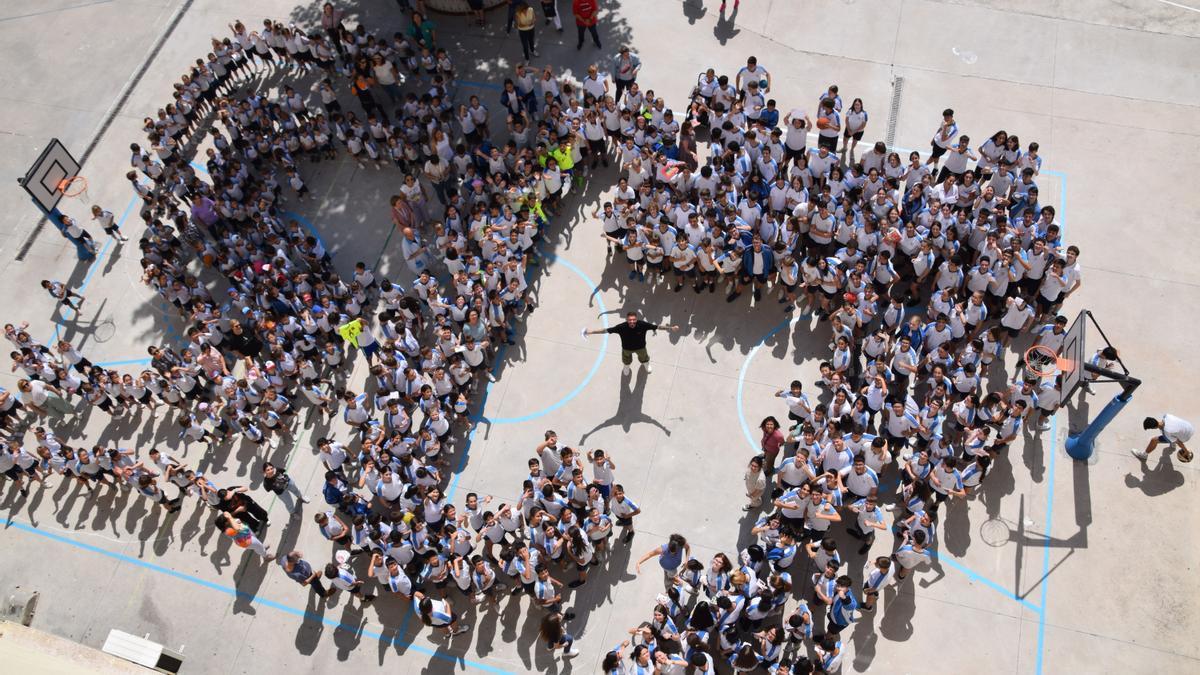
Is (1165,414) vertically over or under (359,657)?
over

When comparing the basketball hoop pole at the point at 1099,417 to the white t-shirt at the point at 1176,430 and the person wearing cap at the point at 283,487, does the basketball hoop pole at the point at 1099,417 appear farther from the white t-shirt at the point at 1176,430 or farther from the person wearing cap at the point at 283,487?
the person wearing cap at the point at 283,487

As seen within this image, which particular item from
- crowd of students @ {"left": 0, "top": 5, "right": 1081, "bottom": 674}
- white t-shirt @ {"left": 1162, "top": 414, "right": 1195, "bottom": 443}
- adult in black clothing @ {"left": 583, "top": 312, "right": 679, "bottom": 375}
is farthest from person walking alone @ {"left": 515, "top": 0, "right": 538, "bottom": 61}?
white t-shirt @ {"left": 1162, "top": 414, "right": 1195, "bottom": 443}

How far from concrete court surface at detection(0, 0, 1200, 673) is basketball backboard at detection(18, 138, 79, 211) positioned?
1.49 metres

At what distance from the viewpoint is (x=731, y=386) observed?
58.2ft

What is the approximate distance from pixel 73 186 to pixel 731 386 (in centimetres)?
1602

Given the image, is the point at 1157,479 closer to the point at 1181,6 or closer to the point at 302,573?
the point at 1181,6

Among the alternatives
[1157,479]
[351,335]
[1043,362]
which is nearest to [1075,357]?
[1043,362]

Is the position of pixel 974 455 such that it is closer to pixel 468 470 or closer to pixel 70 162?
pixel 468 470

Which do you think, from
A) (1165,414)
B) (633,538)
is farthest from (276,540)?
(1165,414)

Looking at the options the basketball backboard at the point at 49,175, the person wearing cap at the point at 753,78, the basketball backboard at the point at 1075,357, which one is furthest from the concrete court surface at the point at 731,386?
the basketball backboard at the point at 1075,357

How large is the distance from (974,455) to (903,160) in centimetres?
818

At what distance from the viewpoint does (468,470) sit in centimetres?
1727

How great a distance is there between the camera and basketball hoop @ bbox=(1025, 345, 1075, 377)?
1538 centimetres

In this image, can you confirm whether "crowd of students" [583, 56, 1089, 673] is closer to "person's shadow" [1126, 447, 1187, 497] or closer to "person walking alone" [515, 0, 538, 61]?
"person's shadow" [1126, 447, 1187, 497]
